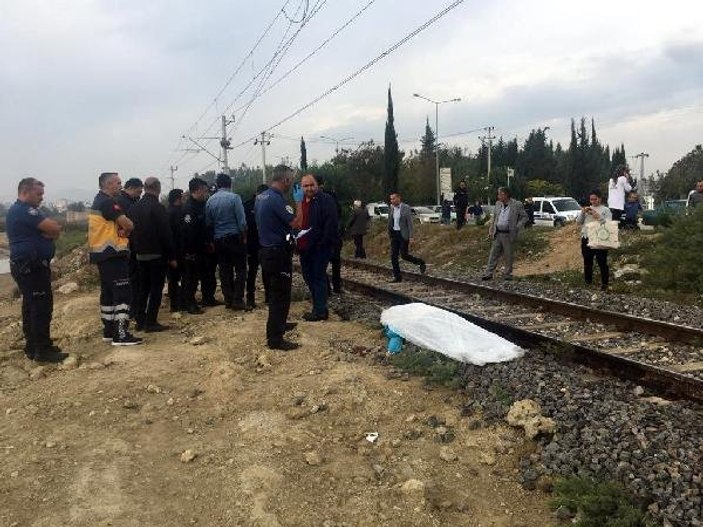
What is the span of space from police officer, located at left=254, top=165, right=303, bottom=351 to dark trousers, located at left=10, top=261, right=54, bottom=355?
2.07m

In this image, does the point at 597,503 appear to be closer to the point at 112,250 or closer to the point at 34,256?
the point at 112,250

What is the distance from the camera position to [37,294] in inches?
234

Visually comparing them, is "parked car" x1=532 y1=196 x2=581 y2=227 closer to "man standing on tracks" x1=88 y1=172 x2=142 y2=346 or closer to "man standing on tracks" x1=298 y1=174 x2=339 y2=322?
"man standing on tracks" x1=298 y1=174 x2=339 y2=322

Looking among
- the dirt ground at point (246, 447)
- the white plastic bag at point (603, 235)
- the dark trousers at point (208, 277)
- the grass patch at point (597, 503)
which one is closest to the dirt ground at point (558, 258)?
the white plastic bag at point (603, 235)

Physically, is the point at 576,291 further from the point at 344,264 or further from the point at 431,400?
the point at 344,264

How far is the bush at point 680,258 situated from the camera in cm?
1027

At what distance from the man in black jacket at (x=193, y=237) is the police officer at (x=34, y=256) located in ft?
7.66

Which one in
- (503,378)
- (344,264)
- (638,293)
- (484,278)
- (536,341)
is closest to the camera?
(503,378)

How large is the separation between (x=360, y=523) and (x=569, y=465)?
1.30 m

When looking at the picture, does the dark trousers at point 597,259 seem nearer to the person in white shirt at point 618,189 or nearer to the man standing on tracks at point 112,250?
the person in white shirt at point 618,189

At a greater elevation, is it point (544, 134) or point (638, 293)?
point (544, 134)

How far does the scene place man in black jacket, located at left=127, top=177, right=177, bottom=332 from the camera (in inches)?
A: 282

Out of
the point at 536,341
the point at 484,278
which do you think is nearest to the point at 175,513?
the point at 536,341

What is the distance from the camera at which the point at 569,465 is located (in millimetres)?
3635
